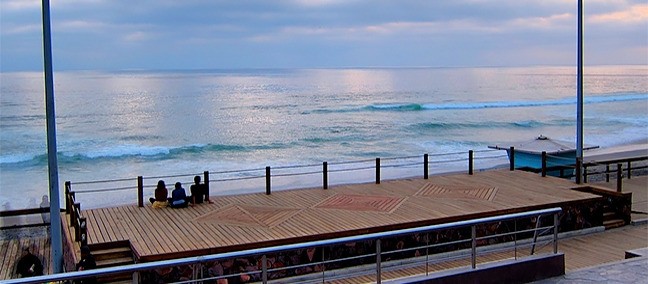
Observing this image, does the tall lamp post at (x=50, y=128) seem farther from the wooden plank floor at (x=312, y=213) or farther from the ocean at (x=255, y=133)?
the ocean at (x=255, y=133)

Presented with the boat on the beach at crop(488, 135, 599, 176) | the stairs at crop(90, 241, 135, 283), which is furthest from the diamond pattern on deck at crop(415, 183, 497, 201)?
the stairs at crop(90, 241, 135, 283)

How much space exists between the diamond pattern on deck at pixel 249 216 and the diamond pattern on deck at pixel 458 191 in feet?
11.2

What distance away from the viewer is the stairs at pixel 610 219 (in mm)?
14016

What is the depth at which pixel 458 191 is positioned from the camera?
48.6 ft

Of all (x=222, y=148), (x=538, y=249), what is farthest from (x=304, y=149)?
(x=538, y=249)

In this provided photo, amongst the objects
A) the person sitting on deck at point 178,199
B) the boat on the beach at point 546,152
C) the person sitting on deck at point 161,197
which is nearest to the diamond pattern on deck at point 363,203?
the person sitting on deck at point 178,199

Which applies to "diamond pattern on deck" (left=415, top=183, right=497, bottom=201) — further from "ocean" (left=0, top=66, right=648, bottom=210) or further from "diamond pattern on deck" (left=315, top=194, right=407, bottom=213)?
"ocean" (left=0, top=66, right=648, bottom=210)

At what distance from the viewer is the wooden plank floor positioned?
35.5 feet

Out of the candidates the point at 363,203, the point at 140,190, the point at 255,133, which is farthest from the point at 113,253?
the point at 255,133

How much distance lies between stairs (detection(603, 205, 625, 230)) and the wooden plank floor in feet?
2.40

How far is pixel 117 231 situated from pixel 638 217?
37.0 ft

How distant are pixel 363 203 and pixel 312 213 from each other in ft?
4.51

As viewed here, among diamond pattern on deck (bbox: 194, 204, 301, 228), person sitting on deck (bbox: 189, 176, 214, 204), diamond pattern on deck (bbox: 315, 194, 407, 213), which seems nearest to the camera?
diamond pattern on deck (bbox: 194, 204, 301, 228)

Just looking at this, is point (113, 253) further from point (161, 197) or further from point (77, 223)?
point (161, 197)
